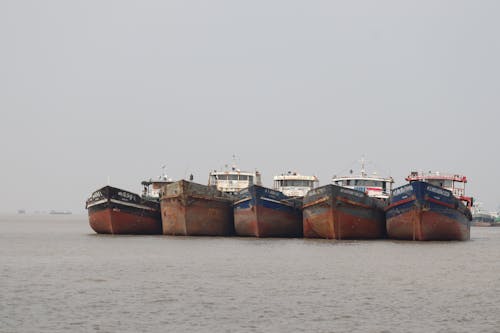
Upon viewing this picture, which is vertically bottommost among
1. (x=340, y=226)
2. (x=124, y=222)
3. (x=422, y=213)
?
(x=340, y=226)

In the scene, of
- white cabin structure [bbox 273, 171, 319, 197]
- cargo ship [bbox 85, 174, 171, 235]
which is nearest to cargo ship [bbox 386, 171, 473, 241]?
white cabin structure [bbox 273, 171, 319, 197]

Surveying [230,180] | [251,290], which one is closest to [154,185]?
[230,180]

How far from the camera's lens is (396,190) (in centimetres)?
3700

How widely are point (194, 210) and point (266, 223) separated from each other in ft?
15.1

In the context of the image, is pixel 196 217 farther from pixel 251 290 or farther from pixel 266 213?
pixel 251 290

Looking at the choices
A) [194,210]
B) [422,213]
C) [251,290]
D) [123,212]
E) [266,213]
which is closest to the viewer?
[251,290]

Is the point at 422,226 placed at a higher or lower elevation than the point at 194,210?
lower

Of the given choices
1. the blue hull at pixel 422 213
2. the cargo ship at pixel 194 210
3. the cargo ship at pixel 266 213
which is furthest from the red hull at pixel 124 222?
the blue hull at pixel 422 213

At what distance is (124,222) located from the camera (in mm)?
43844

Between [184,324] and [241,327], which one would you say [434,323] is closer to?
[241,327]

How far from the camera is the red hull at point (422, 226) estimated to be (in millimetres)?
35656

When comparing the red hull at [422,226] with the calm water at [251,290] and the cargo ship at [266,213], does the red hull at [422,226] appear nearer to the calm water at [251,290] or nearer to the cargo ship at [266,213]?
the calm water at [251,290]

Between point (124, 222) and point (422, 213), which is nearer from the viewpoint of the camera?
point (422, 213)

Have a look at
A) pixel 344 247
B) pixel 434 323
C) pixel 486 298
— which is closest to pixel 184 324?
pixel 434 323
